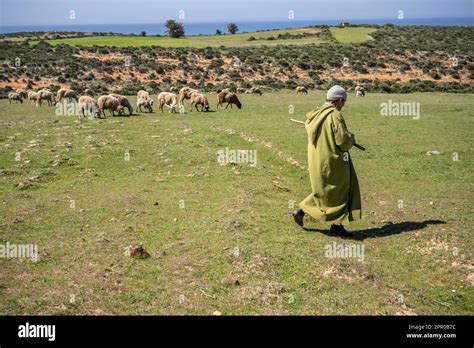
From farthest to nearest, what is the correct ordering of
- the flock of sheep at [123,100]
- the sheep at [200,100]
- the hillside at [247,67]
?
the hillside at [247,67]
the sheep at [200,100]
the flock of sheep at [123,100]

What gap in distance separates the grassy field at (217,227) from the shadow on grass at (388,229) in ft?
0.13

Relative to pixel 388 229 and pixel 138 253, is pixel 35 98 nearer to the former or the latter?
pixel 138 253

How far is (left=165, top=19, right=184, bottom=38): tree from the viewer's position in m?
→ 109

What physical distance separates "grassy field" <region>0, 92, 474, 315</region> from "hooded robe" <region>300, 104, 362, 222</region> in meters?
0.60

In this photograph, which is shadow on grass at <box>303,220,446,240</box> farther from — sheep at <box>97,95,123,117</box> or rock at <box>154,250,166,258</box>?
sheep at <box>97,95,123,117</box>

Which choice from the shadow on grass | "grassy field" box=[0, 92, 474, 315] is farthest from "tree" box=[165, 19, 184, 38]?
the shadow on grass

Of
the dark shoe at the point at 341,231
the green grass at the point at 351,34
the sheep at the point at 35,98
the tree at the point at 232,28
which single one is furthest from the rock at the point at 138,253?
the tree at the point at 232,28

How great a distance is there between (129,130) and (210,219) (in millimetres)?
11648

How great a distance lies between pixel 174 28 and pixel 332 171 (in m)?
106

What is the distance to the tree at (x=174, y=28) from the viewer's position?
10875 cm

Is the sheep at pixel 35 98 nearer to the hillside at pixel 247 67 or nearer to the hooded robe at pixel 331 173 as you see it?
the hillside at pixel 247 67

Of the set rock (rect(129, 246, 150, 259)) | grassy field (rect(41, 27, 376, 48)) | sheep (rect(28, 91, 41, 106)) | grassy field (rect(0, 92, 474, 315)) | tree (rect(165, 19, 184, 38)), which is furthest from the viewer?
→ tree (rect(165, 19, 184, 38))

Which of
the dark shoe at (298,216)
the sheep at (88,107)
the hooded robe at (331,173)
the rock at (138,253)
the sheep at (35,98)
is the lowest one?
the rock at (138,253)

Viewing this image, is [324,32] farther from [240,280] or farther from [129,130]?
[240,280]
